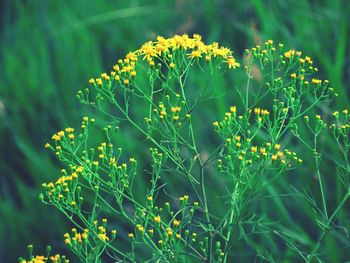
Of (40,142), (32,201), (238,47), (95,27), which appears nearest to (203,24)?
(238,47)

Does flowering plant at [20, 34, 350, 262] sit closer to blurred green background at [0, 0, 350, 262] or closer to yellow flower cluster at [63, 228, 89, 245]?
yellow flower cluster at [63, 228, 89, 245]

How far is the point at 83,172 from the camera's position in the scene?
235 cm

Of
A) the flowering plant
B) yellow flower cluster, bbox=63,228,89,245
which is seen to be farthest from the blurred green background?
yellow flower cluster, bbox=63,228,89,245

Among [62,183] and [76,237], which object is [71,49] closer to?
[62,183]

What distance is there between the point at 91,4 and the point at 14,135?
3.88ft

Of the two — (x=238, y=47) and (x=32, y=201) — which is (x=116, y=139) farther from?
(x=238, y=47)

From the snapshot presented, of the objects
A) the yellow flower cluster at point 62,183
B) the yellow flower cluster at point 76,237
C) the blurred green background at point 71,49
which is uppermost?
the blurred green background at point 71,49

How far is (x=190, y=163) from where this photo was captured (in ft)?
12.4

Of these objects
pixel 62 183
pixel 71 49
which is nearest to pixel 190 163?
pixel 62 183

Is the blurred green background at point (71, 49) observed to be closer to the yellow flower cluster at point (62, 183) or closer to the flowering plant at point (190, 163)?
the flowering plant at point (190, 163)

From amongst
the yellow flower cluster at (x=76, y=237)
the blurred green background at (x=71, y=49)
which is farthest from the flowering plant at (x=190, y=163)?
the blurred green background at (x=71, y=49)

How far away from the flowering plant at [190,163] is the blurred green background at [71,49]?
0.15m

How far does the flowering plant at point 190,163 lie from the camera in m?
2.33

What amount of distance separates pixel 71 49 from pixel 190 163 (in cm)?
157
